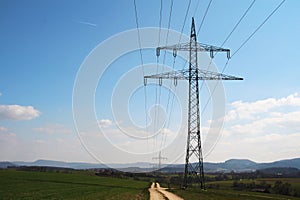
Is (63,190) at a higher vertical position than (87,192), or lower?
higher

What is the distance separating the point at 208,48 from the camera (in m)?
38.0

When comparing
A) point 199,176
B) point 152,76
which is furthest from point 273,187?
point 152,76

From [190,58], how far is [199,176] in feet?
45.4

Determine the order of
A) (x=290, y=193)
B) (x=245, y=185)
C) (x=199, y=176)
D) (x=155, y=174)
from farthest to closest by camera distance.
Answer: (x=155, y=174) → (x=245, y=185) → (x=290, y=193) → (x=199, y=176)

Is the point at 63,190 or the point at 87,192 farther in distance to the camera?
the point at 63,190

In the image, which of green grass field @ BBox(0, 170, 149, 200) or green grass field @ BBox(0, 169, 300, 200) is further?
green grass field @ BBox(0, 170, 149, 200)

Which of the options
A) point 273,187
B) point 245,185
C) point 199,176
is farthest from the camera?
point 245,185

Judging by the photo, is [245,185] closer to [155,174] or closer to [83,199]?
[155,174]

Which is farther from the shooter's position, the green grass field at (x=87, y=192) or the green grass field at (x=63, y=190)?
the green grass field at (x=63, y=190)

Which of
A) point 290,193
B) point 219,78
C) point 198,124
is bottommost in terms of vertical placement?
point 290,193

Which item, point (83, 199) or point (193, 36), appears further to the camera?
point (193, 36)

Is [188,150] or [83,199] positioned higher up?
[188,150]

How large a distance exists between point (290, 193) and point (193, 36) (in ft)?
222

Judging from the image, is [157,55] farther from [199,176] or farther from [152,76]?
[199,176]
